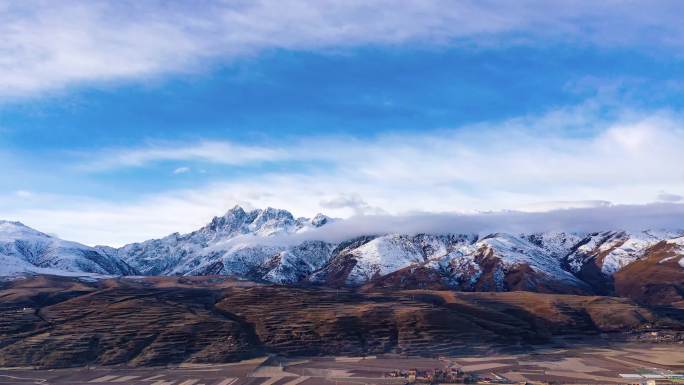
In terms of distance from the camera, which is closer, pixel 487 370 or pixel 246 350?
pixel 487 370

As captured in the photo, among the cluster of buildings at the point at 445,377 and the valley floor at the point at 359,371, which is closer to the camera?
the cluster of buildings at the point at 445,377

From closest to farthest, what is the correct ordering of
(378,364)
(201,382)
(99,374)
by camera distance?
(201,382) → (99,374) → (378,364)

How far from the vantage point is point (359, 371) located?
173875 millimetres

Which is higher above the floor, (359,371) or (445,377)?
(445,377)

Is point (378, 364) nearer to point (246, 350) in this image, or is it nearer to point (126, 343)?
point (246, 350)

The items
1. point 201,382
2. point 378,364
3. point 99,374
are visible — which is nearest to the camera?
point 201,382

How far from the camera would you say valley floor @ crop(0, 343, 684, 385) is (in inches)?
6344

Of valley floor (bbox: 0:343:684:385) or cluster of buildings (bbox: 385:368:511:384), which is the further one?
valley floor (bbox: 0:343:684:385)

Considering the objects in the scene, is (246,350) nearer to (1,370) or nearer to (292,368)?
(292,368)

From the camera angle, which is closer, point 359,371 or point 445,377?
point 445,377

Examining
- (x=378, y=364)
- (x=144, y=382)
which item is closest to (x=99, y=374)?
(x=144, y=382)

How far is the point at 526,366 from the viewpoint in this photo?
182 meters

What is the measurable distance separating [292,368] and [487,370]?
55905 millimetres

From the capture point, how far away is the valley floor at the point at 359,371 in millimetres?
161125
